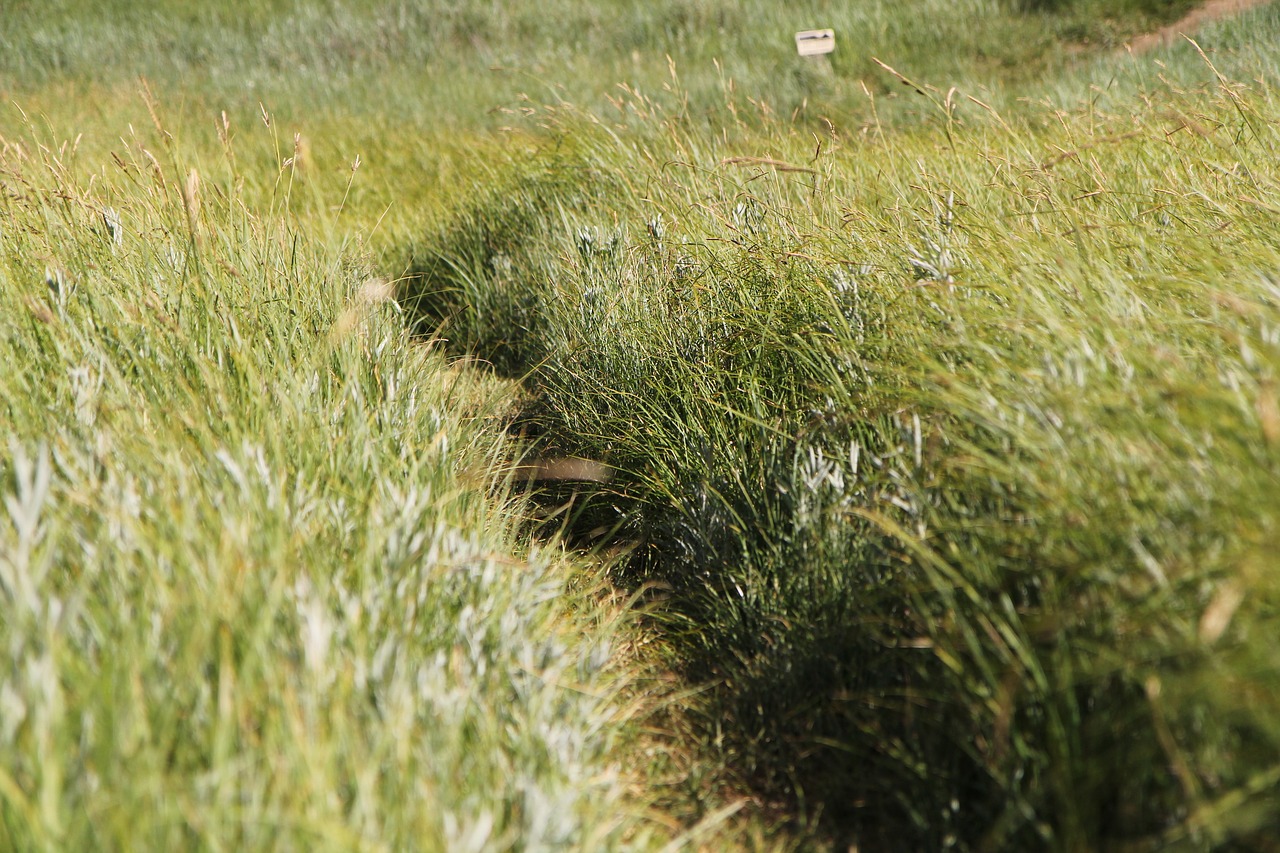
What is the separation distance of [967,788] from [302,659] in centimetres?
122

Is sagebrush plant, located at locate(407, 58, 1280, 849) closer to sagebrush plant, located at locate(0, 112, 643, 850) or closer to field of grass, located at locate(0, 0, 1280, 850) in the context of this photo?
field of grass, located at locate(0, 0, 1280, 850)

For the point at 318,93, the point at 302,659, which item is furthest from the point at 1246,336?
the point at 318,93

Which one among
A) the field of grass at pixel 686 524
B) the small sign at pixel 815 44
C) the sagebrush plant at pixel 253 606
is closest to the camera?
the sagebrush plant at pixel 253 606

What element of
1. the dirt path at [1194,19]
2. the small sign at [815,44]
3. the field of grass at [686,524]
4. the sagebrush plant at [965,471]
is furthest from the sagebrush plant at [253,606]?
the dirt path at [1194,19]

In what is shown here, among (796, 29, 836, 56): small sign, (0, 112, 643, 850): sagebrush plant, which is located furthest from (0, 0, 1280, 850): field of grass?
(796, 29, 836, 56): small sign

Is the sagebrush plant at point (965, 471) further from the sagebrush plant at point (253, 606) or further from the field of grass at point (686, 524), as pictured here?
the sagebrush plant at point (253, 606)

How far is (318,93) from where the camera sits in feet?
27.9

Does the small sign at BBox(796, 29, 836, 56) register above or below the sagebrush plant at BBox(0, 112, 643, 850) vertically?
above

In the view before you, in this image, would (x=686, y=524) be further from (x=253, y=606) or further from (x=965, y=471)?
(x=253, y=606)

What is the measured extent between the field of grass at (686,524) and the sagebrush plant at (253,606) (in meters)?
0.01

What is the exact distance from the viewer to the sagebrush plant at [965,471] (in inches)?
60.2

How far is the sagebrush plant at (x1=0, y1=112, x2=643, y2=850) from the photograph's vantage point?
4.14 ft

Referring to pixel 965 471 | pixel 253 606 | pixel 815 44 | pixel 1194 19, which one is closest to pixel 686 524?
pixel 965 471

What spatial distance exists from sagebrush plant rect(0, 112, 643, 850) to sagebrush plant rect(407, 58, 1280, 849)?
47 cm
